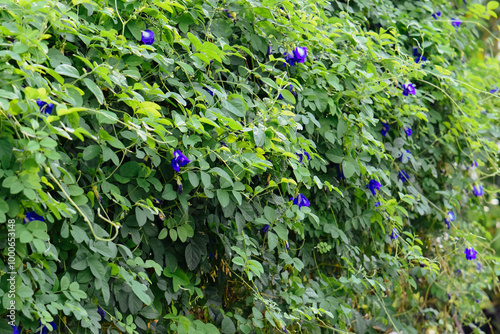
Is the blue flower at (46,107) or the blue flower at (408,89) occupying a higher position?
the blue flower at (46,107)

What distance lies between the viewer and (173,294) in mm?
1430

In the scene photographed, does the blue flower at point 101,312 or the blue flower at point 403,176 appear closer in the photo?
the blue flower at point 101,312

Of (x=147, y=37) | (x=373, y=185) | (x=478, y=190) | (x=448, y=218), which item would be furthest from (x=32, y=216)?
(x=478, y=190)

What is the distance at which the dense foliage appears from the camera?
1113 mm

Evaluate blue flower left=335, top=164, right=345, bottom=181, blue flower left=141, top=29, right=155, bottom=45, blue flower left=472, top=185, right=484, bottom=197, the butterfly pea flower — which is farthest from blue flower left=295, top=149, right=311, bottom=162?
blue flower left=472, top=185, right=484, bottom=197

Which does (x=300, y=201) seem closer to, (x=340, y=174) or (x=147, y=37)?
(x=340, y=174)

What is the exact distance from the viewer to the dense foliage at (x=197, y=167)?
1113 millimetres

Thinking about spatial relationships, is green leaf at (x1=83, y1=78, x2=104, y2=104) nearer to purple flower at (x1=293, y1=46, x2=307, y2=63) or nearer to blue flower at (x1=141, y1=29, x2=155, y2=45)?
blue flower at (x1=141, y1=29, x2=155, y2=45)

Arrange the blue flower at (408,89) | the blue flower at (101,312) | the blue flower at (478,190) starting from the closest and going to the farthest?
1. the blue flower at (101,312)
2. the blue flower at (408,89)
3. the blue flower at (478,190)

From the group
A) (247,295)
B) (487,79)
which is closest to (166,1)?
(247,295)

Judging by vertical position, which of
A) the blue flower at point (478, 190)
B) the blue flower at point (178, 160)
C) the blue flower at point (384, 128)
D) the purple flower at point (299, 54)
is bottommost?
the blue flower at point (478, 190)

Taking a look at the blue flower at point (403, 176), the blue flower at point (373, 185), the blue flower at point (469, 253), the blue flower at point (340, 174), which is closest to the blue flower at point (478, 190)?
the blue flower at point (469, 253)

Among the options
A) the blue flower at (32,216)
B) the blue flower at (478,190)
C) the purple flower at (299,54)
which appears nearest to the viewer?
the blue flower at (32,216)

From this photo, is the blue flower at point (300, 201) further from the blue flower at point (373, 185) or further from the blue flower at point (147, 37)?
the blue flower at point (147, 37)
